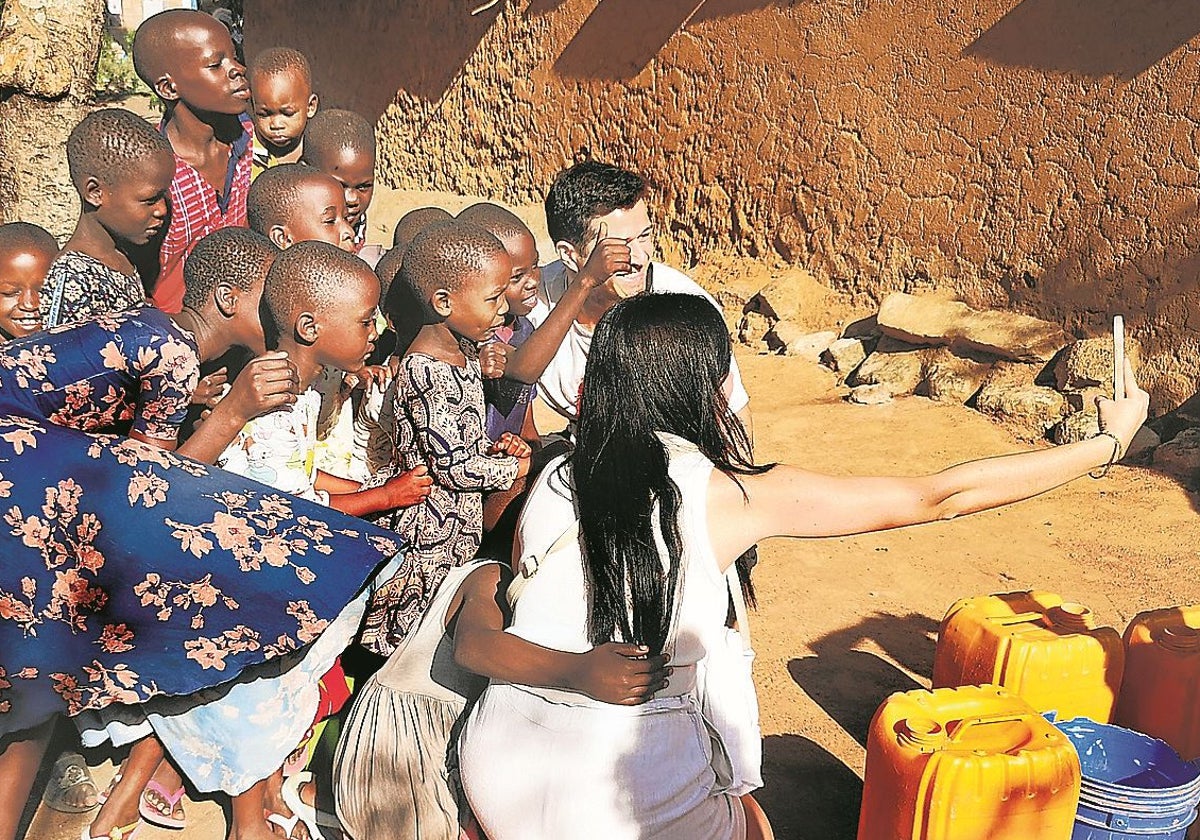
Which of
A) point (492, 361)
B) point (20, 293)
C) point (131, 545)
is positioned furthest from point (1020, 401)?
point (131, 545)

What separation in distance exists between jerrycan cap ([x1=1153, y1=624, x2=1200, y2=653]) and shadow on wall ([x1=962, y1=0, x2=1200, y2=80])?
3480mm

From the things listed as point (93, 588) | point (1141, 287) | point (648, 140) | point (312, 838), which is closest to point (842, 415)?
point (1141, 287)

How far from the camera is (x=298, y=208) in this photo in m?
3.65

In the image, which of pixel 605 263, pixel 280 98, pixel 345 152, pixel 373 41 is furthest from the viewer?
pixel 373 41

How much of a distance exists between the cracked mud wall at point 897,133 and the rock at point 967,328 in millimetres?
100

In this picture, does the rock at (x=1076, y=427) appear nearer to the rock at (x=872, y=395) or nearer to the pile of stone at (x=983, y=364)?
the pile of stone at (x=983, y=364)

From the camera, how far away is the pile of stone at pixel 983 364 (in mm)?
5809

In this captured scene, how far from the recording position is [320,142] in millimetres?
4145

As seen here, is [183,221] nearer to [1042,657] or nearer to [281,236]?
[281,236]

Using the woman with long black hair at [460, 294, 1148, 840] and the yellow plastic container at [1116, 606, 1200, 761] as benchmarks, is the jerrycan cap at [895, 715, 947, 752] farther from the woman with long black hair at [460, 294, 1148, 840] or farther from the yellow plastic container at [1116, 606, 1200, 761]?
the yellow plastic container at [1116, 606, 1200, 761]

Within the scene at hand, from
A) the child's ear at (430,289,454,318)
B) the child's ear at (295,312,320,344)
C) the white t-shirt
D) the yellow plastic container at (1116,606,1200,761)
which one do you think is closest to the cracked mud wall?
the yellow plastic container at (1116,606,1200,761)

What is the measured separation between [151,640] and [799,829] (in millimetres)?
1669

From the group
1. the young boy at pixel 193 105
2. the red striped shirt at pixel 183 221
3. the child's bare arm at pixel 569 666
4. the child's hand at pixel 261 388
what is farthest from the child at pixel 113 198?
the child's bare arm at pixel 569 666

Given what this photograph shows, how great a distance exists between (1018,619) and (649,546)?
145cm
